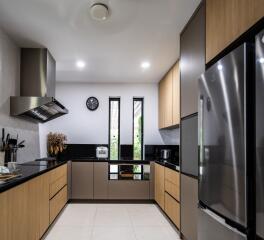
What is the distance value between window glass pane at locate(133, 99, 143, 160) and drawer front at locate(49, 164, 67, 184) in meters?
1.88

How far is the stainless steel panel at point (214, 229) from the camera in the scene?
1.58 metres

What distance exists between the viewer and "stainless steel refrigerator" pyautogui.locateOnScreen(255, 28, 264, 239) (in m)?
1.31

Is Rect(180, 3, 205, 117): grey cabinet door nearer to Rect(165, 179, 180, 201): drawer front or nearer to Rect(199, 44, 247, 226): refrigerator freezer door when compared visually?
Rect(199, 44, 247, 226): refrigerator freezer door

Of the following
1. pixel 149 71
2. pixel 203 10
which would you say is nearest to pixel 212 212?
pixel 203 10

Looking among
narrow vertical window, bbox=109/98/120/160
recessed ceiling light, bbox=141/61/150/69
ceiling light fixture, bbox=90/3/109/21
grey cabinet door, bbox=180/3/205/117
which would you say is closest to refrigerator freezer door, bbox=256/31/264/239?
grey cabinet door, bbox=180/3/205/117

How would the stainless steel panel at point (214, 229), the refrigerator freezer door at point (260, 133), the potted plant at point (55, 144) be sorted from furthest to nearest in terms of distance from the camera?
the potted plant at point (55, 144)
the stainless steel panel at point (214, 229)
the refrigerator freezer door at point (260, 133)

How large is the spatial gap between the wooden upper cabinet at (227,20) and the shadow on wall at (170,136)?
3202 millimetres

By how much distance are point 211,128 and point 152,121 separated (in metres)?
4.33

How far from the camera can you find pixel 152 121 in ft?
20.4

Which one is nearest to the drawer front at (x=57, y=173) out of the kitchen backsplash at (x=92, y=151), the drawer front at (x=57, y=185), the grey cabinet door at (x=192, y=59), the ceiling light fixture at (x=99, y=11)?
the drawer front at (x=57, y=185)

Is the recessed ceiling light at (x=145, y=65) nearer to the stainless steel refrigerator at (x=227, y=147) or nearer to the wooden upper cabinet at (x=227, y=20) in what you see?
the wooden upper cabinet at (x=227, y=20)

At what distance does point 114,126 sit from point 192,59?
11.8 ft

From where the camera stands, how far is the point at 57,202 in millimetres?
4062

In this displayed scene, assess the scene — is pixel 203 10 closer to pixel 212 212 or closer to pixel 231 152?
pixel 231 152
